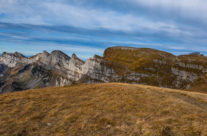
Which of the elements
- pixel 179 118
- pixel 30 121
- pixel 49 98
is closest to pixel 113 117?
pixel 179 118

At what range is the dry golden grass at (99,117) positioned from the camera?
12.5 metres

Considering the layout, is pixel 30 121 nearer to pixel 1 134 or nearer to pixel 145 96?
pixel 1 134

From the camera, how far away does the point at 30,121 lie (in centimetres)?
1438

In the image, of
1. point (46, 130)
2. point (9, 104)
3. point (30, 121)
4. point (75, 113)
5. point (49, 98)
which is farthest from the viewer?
point (49, 98)

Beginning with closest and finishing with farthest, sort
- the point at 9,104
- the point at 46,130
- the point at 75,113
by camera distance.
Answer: the point at 46,130, the point at 75,113, the point at 9,104

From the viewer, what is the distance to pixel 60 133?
40.3 feet

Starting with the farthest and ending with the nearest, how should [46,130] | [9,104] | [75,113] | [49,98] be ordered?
[49,98], [9,104], [75,113], [46,130]

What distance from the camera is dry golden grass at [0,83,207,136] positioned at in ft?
40.9

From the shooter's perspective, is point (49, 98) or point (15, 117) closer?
point (15, 117)

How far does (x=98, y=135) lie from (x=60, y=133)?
3044mm

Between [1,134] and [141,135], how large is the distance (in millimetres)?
10684

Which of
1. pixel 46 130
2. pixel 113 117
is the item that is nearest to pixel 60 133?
pixel 46 130

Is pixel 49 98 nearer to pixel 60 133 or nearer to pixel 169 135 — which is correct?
pixel 60 133

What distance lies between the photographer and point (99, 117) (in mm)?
15172
